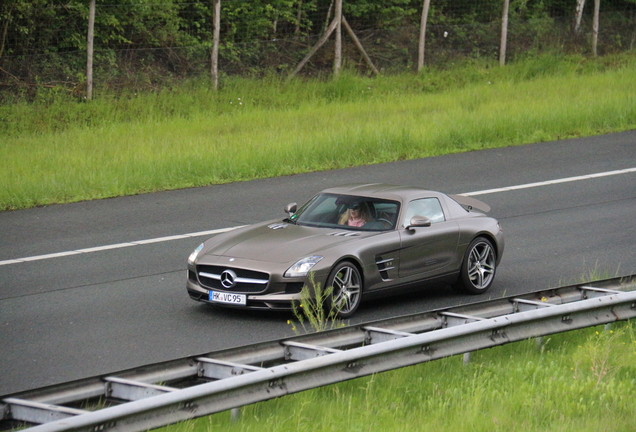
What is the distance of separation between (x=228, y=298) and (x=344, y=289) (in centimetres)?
116

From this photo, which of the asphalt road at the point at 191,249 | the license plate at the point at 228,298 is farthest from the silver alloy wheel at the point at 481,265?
the license plate at the point at 228,298

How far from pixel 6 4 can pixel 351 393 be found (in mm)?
22013

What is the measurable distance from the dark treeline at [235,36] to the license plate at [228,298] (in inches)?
668

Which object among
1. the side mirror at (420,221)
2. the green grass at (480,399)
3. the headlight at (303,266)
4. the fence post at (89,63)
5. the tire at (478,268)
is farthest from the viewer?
the fence post at (89,63)

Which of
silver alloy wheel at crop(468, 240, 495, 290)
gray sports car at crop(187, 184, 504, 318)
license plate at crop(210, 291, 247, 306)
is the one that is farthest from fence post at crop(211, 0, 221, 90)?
license plate at crop(210, 291, 247, 306)

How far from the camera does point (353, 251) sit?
10062 mm

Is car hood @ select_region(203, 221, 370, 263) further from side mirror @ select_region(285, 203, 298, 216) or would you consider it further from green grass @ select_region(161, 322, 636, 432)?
green grass @ select_region(161, 322, 636, 432)

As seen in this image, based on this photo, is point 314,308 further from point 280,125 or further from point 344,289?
point 280,125

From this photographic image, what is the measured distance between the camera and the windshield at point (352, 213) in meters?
10.8

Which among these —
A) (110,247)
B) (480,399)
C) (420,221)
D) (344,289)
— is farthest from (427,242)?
(110,247)

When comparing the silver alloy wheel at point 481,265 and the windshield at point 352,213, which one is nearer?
the windshield at point 352,213

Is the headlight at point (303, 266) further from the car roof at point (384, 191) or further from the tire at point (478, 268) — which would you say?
the tire at point (478, 268)

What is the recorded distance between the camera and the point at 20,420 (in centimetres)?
623

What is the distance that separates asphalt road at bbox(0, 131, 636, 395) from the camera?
9.32 meters
